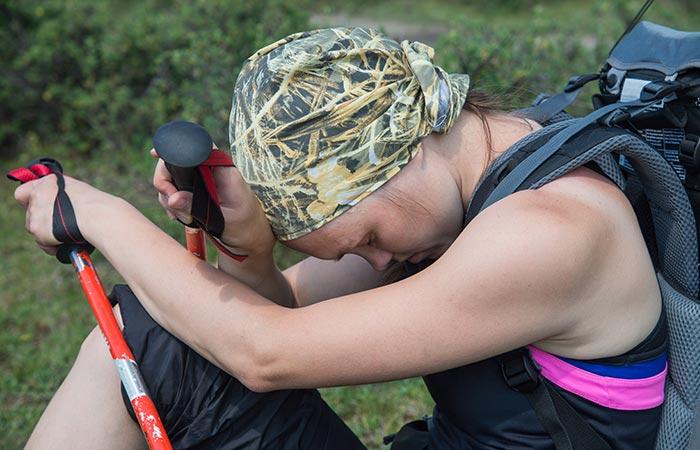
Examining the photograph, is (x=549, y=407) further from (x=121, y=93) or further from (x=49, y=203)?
(x=121, y=93)

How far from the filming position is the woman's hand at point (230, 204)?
2.10 meters

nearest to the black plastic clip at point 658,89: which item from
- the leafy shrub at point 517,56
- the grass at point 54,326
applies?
the grass at point 54,326

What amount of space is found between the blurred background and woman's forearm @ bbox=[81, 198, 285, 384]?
4.45ft

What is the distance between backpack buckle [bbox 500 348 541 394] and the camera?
215cm

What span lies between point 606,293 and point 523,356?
0.83 feet

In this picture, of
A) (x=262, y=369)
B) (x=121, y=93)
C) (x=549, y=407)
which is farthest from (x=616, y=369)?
(x=121, y=93)

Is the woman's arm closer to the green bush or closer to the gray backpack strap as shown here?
the gray backpack strap

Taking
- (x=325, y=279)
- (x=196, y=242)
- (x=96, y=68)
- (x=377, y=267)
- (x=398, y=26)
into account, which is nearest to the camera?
(x=377, y=267)

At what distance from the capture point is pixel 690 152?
7.04 ft

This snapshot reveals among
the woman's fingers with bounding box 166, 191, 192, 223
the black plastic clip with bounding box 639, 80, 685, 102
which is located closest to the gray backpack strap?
the black plastic clip with bounding box 639, 80, 685, 102

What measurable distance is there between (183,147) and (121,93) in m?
4.72

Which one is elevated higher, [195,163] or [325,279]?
[195,163]

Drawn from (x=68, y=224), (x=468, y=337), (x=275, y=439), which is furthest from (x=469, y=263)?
(x=68, y=224)

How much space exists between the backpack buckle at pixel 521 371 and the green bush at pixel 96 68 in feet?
13.1
